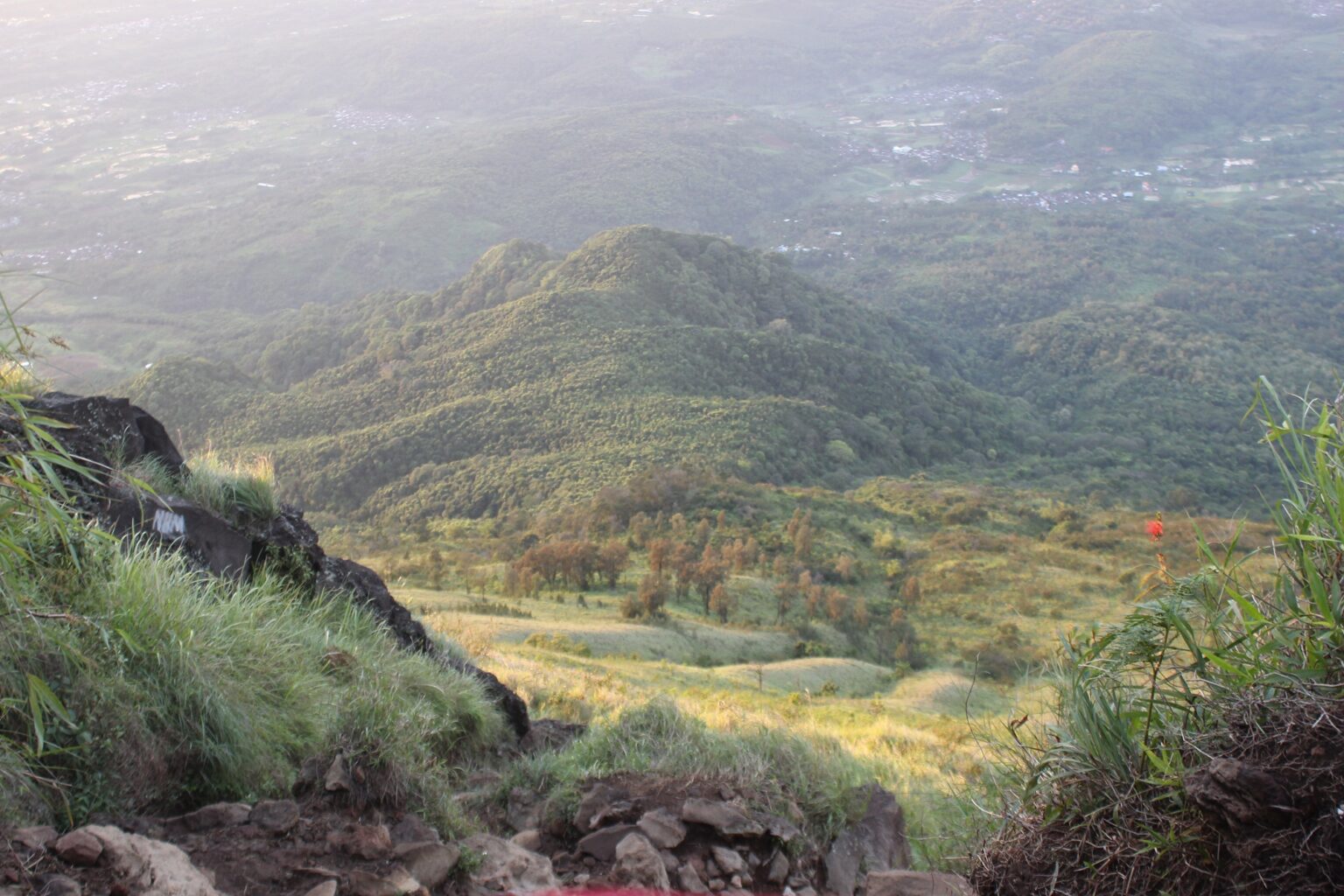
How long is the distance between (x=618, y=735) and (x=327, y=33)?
20861cm

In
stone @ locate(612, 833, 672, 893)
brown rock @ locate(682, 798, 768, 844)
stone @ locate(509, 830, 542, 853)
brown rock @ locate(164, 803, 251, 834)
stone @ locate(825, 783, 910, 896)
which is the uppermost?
brown rock @ locate(164, 803, 251, 834)

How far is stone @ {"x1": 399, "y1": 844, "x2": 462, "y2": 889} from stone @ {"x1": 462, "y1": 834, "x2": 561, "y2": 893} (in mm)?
139

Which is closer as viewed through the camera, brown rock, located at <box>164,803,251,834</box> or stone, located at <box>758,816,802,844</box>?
brown rock, located at <box>164,803,251,834</box>

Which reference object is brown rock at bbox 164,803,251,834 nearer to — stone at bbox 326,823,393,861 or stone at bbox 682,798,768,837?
stone at bbox 326,823,393,861

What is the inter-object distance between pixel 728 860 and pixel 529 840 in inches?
39.9

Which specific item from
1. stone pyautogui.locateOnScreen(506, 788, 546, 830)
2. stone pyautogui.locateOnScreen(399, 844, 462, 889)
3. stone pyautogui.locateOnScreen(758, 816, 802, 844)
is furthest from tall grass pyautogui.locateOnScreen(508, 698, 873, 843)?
stone pyautogui.locateOnScreen(399, 844, 462, 889)

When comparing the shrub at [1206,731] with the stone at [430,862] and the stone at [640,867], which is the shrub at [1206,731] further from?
the stone at [430,862]

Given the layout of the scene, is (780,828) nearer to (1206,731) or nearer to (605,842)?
(605,842)

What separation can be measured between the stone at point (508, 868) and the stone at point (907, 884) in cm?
138

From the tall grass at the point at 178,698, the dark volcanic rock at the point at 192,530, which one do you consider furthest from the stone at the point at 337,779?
the dark volcanic rock at the point at 192,530

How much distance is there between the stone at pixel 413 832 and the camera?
4047mm

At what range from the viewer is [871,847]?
210 inches

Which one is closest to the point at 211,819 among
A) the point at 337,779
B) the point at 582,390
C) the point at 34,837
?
the point at 337,779

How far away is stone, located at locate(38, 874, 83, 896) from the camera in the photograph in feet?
9.23
